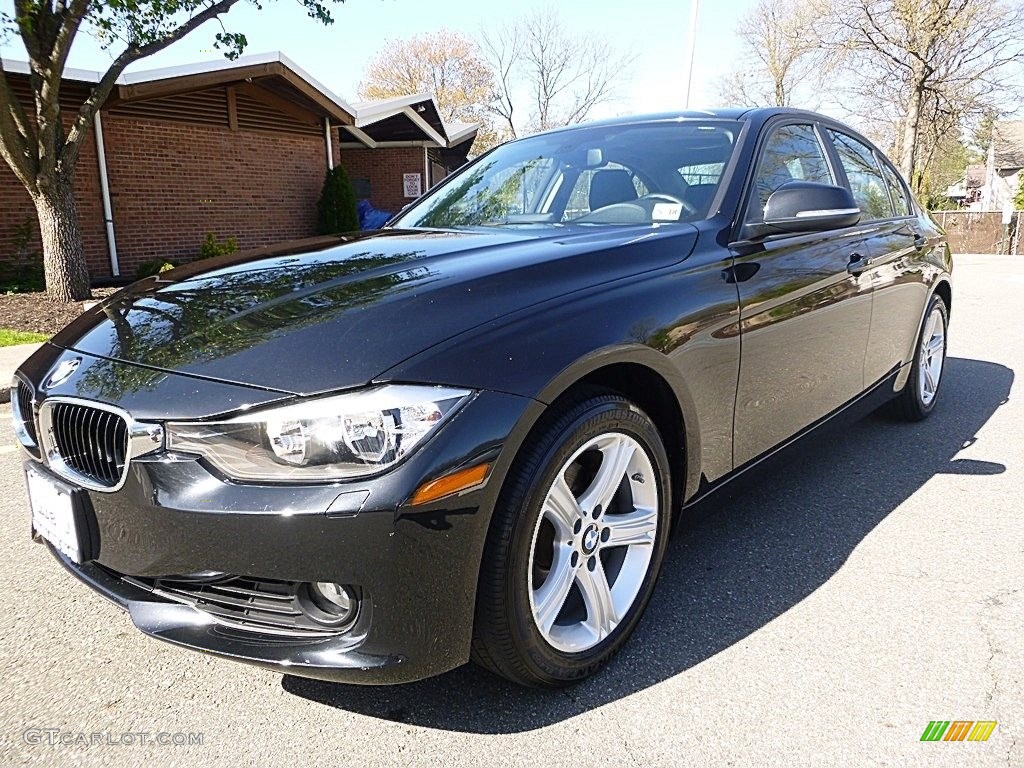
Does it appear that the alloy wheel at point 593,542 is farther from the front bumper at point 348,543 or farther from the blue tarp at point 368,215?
the blue tarp at point 368,215

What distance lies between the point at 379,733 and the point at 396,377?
0.95 meters

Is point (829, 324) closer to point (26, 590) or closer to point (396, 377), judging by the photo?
point (396, 377)

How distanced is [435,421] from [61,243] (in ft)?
30.3

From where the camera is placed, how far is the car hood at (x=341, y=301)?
1.75 metres

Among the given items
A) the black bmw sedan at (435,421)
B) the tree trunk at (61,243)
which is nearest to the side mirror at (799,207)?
the black bmw sedan at (435,421)

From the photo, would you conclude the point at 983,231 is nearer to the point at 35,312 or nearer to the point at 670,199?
the point at 35,312

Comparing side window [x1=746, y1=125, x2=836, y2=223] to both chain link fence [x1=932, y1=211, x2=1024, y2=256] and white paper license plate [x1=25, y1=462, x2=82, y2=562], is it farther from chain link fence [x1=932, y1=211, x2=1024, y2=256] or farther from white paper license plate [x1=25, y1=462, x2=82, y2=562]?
chain link fence [x1=932, y1=211, x2=1024, y2=256]

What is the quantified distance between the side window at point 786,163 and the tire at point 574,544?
1.10 meters

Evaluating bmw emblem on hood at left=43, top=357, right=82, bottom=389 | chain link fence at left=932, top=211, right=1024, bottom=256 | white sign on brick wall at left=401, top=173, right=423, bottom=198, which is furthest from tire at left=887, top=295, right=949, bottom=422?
chain link fence at left=932, top=211, right=1024, bottom=256

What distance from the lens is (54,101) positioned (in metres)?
8.67

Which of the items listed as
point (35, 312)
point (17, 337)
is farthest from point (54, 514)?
point (35, 312)

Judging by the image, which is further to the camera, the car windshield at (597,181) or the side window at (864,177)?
the side window at (864,177)

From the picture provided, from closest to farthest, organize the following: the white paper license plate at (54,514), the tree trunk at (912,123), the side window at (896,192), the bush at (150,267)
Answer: the white paper license plate at (54,514) → the side window at (896,192) → the bush at (150,267) → the tree trunk at (912,123)

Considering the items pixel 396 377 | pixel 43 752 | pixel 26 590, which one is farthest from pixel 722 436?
pixel 26 590
